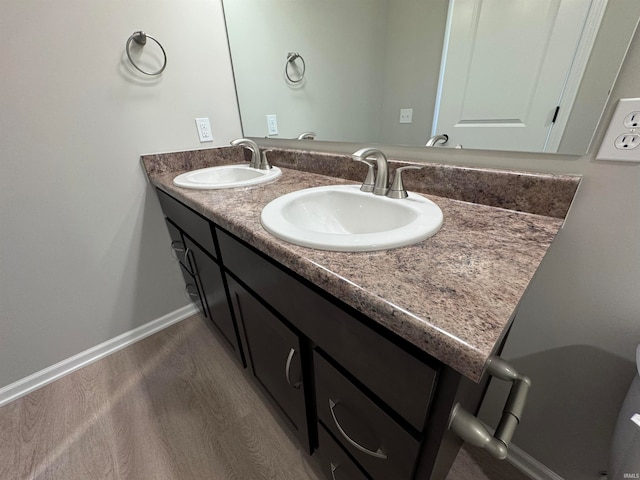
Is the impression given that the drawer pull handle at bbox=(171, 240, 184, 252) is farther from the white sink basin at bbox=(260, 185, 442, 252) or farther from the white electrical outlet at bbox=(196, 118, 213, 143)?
the white sink basin at bbox=(260, 185, 442, 252)

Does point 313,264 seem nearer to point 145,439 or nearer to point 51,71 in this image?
point 145,439

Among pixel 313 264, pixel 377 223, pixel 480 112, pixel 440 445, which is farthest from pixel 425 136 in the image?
pixel 440 445

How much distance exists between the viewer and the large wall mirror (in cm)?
52

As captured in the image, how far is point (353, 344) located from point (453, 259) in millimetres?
231

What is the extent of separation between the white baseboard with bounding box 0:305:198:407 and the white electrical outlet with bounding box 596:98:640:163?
73.1 inches

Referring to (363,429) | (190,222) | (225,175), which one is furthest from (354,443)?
(225,175)

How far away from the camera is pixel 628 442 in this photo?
1.59 ft

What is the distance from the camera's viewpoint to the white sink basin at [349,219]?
19.1 inches

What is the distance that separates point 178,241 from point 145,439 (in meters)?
0.81

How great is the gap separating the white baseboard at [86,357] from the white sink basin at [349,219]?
1.23 m

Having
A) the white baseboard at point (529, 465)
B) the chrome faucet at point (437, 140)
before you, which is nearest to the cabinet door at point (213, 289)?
the chrome faucet at point (437, 140)

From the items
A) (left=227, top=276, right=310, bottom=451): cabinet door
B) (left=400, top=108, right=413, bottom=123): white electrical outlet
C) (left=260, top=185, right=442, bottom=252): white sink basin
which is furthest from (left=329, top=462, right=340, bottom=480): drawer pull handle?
(left=400, top=108, right=413, bottom=123): white electrical outlet

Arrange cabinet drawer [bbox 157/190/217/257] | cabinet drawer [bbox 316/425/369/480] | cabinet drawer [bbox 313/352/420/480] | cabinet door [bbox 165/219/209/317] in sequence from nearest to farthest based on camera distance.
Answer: cabinet drawer [bbox 313/352/420/480], cabinet drawer [bbox 316/425/369/480], cabinet drawer [bbox 157/190/217/257], cabinet door [bbox 165/219/209/317]

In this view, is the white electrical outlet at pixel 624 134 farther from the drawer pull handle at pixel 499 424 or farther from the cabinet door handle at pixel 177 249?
the cabinet door handle at pixel 177 249
